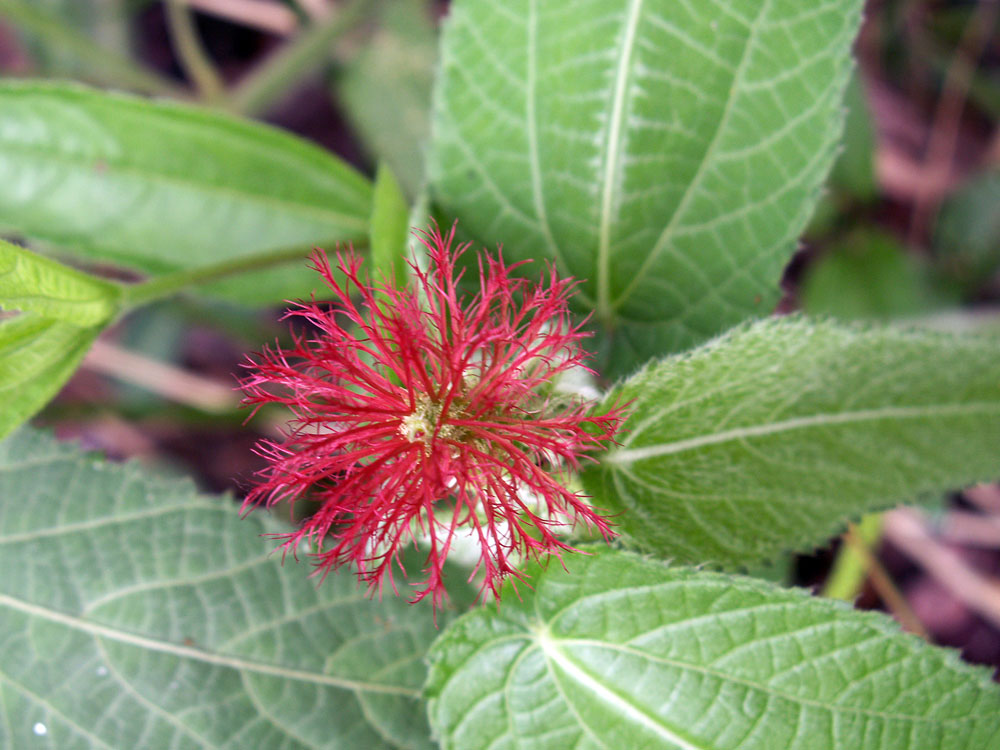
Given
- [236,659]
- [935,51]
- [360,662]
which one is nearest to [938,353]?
[360,662]

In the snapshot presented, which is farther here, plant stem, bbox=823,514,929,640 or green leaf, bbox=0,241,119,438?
plant stem, bbox=823,514,929,640

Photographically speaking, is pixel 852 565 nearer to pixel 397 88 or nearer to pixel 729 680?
pixel 729 680

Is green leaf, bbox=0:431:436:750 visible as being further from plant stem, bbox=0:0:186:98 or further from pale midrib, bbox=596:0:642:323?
plant stem, bbox=0:0:186:98

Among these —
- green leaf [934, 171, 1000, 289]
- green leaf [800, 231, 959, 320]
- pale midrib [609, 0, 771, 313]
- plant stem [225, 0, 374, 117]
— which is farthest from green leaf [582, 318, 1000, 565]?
plant stem [225, 0, 374, 117]

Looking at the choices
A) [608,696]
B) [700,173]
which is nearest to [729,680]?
[608,696]

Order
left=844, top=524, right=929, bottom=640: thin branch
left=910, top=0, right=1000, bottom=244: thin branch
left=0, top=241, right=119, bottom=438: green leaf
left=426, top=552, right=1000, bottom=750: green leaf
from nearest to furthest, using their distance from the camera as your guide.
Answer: left=426, top=552, right=1000, bottom=750: green leaf
left=0, top=241, right=119, bottom=438: green leaf
left=844, top=524, right=929, bottom=640: thin branch
left=910, top=0, right=1000, bottom=244: thin branch

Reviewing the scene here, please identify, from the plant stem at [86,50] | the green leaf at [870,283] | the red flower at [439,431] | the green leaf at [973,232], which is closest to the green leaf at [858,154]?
the green leaf at [870,283]

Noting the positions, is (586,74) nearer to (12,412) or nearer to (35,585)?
(12,412)

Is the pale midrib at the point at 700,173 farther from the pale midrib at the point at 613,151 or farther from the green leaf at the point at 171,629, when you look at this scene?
the green leaf at the point at 171,629
